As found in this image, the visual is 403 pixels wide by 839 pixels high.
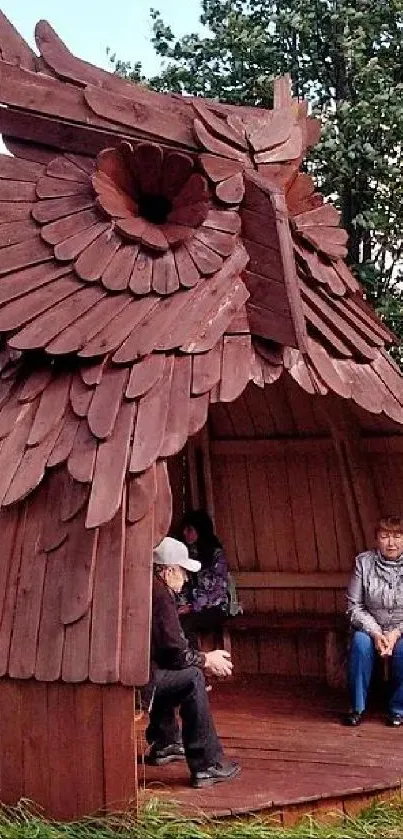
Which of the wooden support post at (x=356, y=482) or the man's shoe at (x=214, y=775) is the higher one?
the wooden support post at (x=356, y=482)

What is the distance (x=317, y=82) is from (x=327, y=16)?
781mm

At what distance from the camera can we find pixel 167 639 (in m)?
4.55

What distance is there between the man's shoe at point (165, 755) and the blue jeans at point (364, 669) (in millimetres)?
1020

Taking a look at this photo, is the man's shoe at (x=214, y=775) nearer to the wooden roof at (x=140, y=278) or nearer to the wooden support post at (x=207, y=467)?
the wooden roof at (x=140, y=278)

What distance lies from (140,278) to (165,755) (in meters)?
2.27

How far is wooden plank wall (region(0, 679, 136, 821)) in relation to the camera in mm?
3994

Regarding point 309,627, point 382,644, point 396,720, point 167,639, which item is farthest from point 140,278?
point 309,627

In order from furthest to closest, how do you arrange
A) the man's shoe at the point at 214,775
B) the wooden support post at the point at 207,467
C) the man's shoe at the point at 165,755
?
1. the wooden support post at the point at 207,467
2. the man's shoe at the point at 165,755
3. the man's shoe at the point at 214,775

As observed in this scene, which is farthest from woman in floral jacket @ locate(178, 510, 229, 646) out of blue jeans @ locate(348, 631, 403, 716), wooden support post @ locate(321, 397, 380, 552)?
blue jeans @ locate(348, 631, 403, 716)

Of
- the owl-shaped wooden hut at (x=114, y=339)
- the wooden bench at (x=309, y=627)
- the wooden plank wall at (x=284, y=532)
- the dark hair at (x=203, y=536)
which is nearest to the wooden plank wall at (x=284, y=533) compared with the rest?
the wooden plank wall at (x=284, y=532)

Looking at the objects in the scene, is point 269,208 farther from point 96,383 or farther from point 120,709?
point 120,709

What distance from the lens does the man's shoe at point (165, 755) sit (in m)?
4.91

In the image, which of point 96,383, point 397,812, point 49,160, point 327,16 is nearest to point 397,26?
point 327,16

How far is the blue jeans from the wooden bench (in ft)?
2.48
